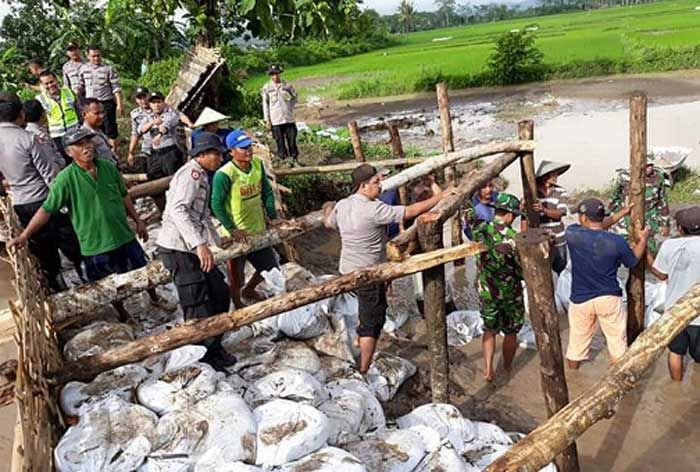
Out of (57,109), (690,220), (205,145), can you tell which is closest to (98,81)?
(57,109)

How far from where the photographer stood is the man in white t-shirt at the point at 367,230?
12.2ft

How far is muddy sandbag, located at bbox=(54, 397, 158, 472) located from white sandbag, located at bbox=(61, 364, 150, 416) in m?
0.19

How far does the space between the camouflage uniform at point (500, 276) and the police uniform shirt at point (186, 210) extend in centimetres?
178

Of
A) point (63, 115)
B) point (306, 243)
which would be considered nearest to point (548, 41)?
point (306, 243)

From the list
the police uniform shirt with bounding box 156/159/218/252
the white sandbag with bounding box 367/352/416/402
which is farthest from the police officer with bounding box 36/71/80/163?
the white sandbag with bounding box 367/352/416/402

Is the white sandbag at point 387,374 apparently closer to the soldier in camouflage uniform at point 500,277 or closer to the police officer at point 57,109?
the soldier in camouflage uniform at point 500,277

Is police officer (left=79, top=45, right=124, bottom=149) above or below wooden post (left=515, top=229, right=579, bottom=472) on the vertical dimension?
above

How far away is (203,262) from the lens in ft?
11.5

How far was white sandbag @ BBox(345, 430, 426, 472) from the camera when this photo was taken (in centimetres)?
287

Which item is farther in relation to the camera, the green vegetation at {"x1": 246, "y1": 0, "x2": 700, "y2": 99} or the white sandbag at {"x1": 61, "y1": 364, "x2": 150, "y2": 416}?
the green vegetation at {"x1": 246, "y1": 0, "x2": 700, "y2": 99}

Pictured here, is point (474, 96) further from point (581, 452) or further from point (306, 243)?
point (581, 452)

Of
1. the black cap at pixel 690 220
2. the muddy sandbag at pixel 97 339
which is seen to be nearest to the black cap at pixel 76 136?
the muddy sandbag at pixel 97 339

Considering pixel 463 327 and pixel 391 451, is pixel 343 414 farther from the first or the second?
pixel 463 327

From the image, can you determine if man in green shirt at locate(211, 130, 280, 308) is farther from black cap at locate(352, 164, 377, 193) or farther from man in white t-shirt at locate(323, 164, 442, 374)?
black cap at locate(352, 164, 377, 193)
